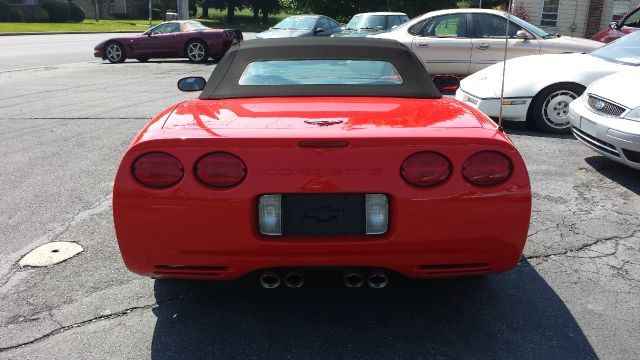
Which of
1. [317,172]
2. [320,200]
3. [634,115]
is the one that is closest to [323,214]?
[320,200]

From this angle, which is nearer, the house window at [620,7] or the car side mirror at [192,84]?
the car side mirror at [192,84]

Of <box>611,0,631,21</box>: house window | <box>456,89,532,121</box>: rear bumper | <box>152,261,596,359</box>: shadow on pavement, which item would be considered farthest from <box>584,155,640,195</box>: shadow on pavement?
<box>611,0,631,21</box>: house window

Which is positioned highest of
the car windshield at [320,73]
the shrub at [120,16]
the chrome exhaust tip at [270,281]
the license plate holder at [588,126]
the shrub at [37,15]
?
the car windshield at [320,73]

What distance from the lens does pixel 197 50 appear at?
1783cm

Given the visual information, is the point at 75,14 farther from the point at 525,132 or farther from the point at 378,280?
the point at 378,280

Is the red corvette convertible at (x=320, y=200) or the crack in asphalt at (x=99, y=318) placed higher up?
the red corvette convertible at (x=320, y=200)

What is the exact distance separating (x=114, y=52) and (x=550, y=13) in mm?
17782

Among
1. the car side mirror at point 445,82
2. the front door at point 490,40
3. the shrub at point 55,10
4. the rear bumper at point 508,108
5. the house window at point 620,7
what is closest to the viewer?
the car side mirror at point 445,82

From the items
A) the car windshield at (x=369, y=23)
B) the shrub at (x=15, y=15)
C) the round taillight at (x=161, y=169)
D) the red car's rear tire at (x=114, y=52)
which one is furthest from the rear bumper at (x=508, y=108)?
the shrub at (x=15, y=15)

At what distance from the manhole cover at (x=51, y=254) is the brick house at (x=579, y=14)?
24.4 m

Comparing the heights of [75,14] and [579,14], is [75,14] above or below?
below

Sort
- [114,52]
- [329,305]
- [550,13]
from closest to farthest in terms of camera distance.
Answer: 1. [329,305]
2. [114,52]
3. [550,13]

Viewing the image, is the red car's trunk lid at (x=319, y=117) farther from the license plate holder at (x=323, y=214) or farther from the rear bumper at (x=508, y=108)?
the rear bumper at (x=508, y=108)

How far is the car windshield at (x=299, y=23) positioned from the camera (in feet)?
55.6
